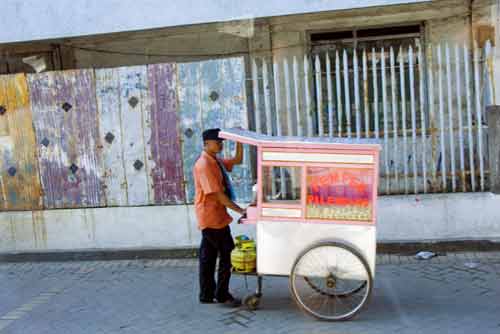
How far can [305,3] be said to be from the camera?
686cm

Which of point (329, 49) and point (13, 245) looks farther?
point (329, 49)

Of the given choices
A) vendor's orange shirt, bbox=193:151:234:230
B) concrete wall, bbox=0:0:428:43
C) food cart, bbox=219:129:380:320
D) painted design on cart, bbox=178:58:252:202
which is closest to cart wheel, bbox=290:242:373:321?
food cart, bbox=219:129:380:320

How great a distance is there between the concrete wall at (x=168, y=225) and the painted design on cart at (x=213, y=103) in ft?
2.28

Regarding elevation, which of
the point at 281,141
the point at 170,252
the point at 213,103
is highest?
the point at 213,103

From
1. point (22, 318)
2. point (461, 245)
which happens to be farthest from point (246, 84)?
point (22, 318)

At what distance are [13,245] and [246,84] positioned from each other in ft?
11.8

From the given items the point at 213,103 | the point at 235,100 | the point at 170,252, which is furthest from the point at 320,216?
the point at 170,252

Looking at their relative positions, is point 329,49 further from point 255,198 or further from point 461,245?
point 255,198

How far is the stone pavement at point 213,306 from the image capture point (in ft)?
15.6

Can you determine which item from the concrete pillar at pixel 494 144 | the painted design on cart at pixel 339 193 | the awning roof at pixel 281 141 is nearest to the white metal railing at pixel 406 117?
the concrete pillar at pixel 494 144

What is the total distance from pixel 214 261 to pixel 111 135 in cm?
266

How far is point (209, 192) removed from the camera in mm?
4977

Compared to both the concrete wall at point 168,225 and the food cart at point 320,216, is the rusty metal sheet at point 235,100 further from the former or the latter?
the food cart at point 320,216

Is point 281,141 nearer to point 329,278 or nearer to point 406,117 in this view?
point 329,278
